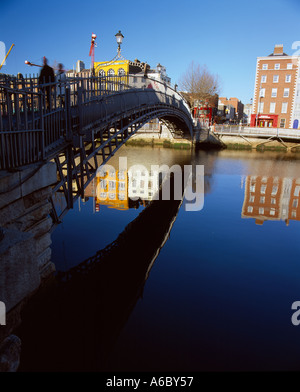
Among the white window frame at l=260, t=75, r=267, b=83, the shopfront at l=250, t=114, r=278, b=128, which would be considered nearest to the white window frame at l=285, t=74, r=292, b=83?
the white window frame at l=260, t=75, r=267, b=83

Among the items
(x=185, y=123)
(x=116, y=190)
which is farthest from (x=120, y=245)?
(x=185, y=123)

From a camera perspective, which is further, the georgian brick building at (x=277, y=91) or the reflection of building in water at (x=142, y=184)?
the georgian brick building at (x=277, y=91)

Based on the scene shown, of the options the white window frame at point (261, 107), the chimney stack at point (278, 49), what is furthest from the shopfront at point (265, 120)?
the chimney stack at point (278, 49)

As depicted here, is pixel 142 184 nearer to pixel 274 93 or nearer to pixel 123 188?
pixel 123 188

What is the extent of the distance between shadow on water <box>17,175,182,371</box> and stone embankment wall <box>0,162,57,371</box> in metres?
0.84

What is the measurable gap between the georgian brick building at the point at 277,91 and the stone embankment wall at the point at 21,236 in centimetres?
4685

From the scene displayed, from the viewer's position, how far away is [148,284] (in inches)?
302

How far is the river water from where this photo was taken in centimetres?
534

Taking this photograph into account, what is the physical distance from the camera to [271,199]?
16.4 metres

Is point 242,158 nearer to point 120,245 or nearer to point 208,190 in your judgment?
point 208,190

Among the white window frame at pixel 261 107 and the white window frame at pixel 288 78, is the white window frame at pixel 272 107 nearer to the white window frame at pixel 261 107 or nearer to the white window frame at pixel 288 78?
the white window frame at pixel 261 107

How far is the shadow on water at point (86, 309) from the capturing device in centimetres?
527

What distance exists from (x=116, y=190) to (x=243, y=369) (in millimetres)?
13463

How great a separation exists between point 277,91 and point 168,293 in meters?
48.5
